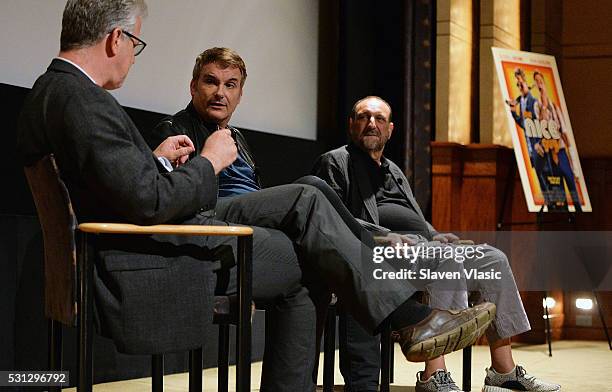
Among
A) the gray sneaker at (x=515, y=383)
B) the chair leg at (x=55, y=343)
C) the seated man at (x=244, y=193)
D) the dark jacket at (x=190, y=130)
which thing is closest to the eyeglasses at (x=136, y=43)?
the seated man at (x=244, y=193)

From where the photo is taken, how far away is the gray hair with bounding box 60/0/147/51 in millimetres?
2367

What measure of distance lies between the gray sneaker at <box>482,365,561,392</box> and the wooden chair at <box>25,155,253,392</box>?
179cm

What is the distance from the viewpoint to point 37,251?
12.1ft

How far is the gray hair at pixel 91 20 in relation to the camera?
2367 mm

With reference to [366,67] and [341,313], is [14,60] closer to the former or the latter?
[341,313]

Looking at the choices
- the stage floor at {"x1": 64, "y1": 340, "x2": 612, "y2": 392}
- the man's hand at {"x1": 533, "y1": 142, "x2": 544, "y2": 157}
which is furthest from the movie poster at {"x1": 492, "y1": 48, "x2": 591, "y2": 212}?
the stage floor at {"x1": 64, "y1": 340, "x2": 612, "y2": 392}

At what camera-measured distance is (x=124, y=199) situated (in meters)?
2.25

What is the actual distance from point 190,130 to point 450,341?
42.9 inches

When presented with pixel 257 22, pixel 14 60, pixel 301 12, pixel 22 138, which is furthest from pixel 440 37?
pixel 22 138

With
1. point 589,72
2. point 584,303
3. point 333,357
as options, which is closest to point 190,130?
point 333,357

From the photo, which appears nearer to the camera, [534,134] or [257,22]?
[257,22]

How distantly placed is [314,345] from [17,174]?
1564 mm

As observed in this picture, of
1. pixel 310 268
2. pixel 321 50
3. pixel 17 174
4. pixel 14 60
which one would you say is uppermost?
pixel 321 50

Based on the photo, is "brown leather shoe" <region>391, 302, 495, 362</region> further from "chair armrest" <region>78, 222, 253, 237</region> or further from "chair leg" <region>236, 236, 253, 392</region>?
"chair armrest" <region>78, 222, 253, 237</region>
